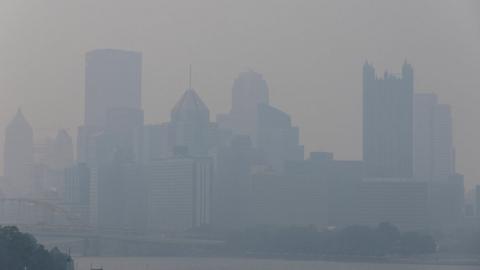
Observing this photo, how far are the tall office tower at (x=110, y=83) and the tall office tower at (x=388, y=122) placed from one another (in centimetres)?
2307

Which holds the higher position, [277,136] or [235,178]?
[277,136]

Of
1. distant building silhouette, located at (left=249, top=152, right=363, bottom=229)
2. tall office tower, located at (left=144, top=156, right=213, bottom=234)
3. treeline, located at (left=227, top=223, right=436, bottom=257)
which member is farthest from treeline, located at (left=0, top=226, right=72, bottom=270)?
distant building silhouette, located at (left=249, top=152, right=363, bottom=229)

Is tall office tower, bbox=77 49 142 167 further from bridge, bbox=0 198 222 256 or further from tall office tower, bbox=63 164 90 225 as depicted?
bridge, bbox=0 198 222 256

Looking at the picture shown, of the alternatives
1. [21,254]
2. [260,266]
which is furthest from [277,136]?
[21,254]

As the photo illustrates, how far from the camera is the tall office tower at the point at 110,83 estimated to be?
126000 millimetres

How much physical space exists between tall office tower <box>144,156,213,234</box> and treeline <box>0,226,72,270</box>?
52924mm

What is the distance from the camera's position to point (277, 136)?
111500 millimetres

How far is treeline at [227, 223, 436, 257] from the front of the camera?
6456 centimetres

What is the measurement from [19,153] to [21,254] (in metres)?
91.5

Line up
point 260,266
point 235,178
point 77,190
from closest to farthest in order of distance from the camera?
point 260,266 < point 235,178 < point 77,190

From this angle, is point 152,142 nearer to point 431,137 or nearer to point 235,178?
point 235,178

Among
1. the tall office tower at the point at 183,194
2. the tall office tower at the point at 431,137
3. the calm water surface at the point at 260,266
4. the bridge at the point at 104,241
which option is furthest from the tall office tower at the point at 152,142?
the calm water surface at the point at 260,266

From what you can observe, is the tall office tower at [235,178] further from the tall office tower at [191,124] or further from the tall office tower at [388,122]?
the tall office tower at [388,122]

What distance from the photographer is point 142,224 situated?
92.5 metres
